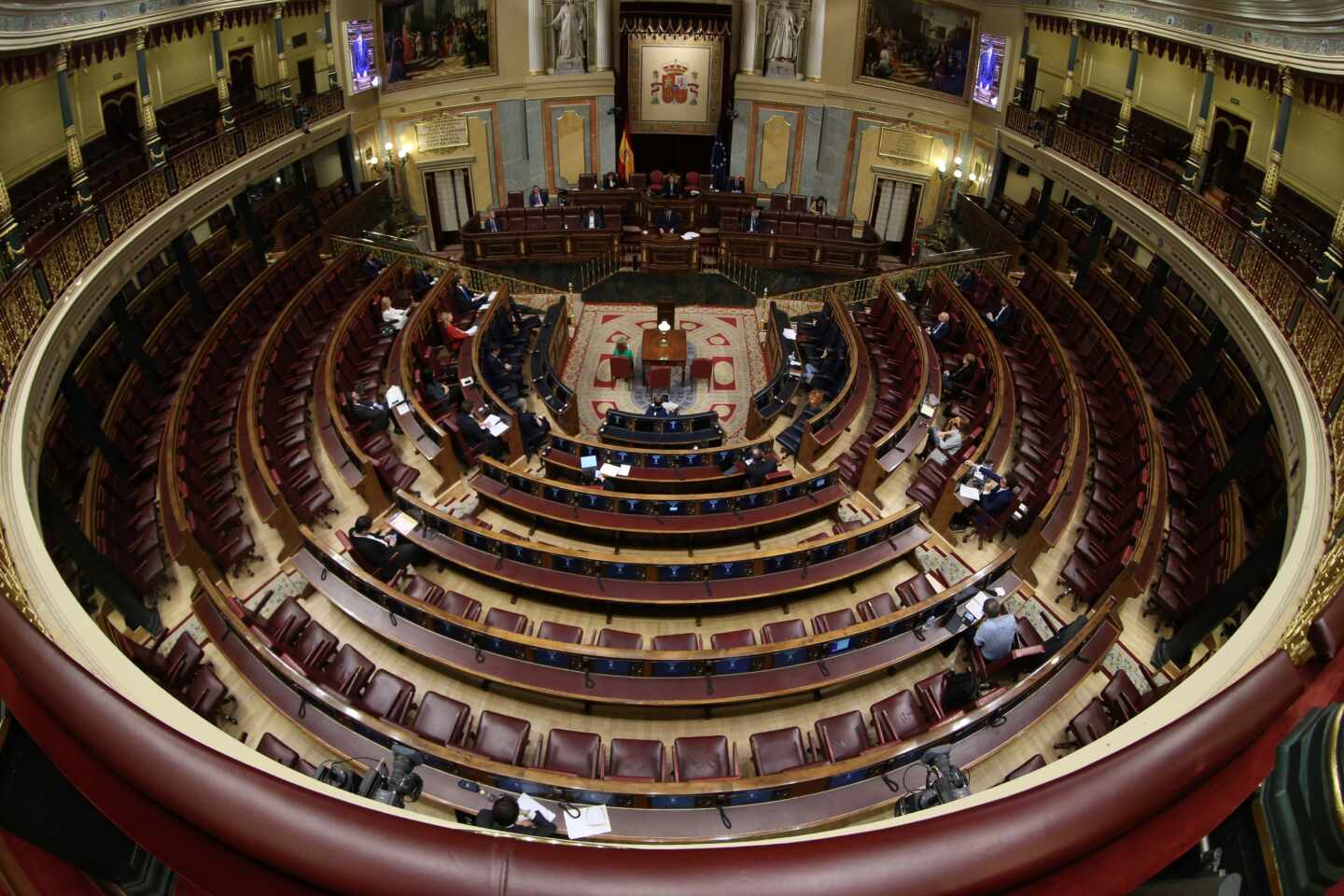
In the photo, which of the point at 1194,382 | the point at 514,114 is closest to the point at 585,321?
the point at 514,114

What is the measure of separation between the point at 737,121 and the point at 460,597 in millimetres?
15631

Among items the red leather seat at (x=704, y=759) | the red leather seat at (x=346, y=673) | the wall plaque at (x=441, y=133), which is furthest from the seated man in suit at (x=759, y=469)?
the wall plaque at (x=441, y=133)

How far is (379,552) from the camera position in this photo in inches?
343

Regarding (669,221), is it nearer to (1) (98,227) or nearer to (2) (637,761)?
(1) (98,227)

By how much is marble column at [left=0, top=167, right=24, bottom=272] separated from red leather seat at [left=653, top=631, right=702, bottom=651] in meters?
8.06

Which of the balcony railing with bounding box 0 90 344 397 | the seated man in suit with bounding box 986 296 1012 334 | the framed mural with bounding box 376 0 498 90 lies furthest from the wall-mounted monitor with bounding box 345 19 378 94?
the seated man in suit with bounding box 986 296 1012 334

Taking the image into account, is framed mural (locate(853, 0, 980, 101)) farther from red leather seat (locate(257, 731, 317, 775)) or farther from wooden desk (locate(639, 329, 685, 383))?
red leather seat (locate(257, 731, 317, 775))

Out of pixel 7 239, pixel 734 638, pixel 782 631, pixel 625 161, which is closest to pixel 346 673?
pixel 734 638

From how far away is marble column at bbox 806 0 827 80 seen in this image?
1848 centimetres

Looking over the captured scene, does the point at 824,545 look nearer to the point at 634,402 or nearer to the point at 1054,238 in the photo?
the point at 634,402

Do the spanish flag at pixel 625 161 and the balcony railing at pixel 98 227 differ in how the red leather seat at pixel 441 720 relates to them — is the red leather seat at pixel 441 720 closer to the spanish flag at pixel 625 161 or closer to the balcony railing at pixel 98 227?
the balcony railing at pixel 98 227

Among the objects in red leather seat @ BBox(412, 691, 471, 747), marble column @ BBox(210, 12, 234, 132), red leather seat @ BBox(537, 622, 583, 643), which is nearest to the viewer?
red leather seat @ BBox(412, 691, 471, 747)

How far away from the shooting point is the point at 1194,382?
1174 centimetres

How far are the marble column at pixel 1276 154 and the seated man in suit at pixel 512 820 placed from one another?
10.9 m
